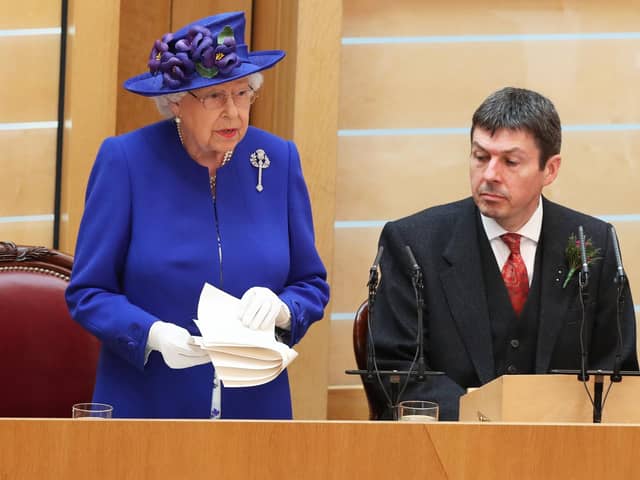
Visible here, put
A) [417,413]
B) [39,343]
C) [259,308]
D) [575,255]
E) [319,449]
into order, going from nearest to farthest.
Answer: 1. [319,449]
2. [417,413]
3. [259,308]
4. [39,343]
5. [575,255]

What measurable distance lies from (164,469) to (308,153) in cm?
249

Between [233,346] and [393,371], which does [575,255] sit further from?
[233,346]

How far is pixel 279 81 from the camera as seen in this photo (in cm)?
483

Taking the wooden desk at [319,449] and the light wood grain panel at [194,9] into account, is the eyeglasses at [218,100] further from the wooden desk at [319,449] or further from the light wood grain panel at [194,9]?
the light wood grain panel at [194,9]

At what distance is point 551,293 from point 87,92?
5.73 feet

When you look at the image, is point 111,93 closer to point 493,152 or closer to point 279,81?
point 279,81

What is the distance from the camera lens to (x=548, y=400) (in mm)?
3109

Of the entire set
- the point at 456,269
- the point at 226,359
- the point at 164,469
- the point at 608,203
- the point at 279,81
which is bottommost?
the point at 164,469

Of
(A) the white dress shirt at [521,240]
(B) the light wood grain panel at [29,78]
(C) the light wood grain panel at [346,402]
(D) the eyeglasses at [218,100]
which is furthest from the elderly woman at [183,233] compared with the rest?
(C) the light wood grain panel at [346,402]

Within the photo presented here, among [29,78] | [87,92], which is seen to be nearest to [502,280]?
[87,92]

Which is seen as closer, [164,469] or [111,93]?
[164,469]

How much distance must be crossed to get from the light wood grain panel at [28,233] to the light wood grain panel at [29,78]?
37 centimetres

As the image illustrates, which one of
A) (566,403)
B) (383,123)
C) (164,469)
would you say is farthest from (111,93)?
(164,469)

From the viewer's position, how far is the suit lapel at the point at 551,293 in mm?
3861
